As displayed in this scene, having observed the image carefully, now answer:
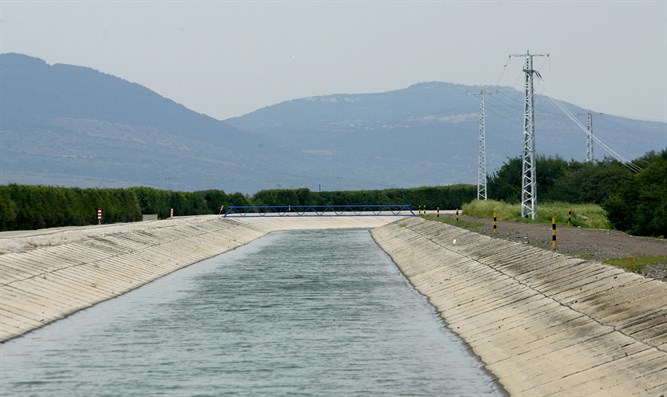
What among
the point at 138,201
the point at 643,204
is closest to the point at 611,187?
the point at 643,204

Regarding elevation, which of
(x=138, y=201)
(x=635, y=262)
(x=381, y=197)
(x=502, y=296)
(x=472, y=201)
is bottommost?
(x=502, y=296)

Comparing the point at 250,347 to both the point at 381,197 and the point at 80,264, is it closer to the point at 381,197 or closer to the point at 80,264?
the point at 80,264

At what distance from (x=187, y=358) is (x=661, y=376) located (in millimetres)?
10784

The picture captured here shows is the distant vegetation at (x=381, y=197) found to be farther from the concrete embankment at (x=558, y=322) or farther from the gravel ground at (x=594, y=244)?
the concrete embankment at (x=558, y=322)

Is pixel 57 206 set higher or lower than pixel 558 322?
higher

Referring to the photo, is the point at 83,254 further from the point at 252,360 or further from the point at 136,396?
the point at 136,396

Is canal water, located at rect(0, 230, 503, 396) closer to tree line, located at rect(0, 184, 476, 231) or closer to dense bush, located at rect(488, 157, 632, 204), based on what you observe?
tree line, located at rect(0, 184, 476, 231)

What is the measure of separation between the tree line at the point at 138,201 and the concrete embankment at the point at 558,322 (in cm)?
3162

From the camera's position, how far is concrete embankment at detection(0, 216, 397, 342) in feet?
105

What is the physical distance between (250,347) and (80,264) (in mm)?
18969

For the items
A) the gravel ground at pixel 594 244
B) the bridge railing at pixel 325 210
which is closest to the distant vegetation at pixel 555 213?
the gravel ground at pixel 594 244

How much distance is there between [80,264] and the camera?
4334 centimetres

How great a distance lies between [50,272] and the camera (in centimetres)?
3869

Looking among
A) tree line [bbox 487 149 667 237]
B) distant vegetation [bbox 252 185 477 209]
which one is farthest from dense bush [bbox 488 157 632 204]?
distant vegetation [bbox 252 185 477 209]
